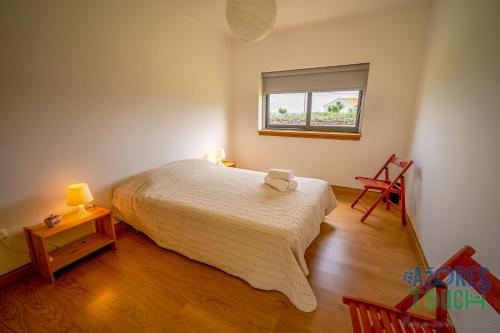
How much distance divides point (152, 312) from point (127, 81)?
2.08m

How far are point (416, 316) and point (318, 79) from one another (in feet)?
9.85

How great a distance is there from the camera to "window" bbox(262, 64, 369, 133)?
3.05 meters

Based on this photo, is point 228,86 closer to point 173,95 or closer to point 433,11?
point 173,95

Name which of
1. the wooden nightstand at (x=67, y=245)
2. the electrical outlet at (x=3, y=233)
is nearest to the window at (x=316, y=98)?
the wooden nightstand at (x=67, y=245)

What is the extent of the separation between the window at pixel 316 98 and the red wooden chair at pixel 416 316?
260 cm

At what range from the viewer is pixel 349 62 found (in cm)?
291

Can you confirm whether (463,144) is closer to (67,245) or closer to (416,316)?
(416,316)

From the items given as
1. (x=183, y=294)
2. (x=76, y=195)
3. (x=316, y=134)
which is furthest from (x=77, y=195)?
(x=316, y=134)

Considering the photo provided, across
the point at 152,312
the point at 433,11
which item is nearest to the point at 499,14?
the point at 433,11

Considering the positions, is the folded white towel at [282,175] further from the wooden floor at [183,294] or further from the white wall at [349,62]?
the white wall at [349,62]

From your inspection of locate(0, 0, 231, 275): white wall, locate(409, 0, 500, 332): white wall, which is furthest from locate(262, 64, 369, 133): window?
locate(0, 0, 231, 275): white wall

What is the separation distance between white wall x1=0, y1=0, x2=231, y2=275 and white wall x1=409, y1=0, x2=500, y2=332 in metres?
2.71

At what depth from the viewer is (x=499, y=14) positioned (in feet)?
3.48

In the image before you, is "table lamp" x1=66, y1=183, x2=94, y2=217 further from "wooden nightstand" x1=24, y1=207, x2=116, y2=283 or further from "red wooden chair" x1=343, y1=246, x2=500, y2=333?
"red wooden chair" x1=343, y1=246, x2=500, y2=333
